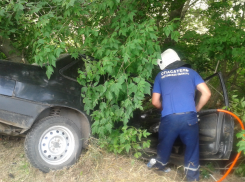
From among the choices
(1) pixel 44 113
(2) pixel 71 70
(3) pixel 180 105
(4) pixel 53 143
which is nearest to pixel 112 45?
(2) pixel 71 70

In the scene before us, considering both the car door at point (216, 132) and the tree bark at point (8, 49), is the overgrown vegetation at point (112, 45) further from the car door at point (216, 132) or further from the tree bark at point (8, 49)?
the tree bark at point (8, 49)

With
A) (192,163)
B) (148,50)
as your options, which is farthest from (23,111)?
(192,163)

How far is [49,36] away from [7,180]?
77.3 inches

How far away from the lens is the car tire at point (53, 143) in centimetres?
335

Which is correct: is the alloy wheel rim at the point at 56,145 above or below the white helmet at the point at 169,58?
below

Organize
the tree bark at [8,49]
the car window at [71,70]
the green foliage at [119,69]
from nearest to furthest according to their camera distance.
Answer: the green foliage at [119,69]
the car window at [71,70]
the tree bark at [8,49]

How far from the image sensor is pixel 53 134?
11.5ft

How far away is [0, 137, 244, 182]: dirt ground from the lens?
3375mm

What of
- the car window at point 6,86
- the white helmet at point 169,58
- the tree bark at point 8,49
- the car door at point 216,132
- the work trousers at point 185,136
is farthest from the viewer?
the tree bark at point 8,49

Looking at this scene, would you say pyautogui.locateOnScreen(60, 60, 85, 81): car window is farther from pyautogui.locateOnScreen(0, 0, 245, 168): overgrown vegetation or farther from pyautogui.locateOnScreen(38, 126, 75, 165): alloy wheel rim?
pyautogui.locateOnScreen(38, 126, 75, 165): alloy wheel rim

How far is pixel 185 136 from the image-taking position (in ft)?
11.6

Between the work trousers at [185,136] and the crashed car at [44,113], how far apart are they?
1.15m

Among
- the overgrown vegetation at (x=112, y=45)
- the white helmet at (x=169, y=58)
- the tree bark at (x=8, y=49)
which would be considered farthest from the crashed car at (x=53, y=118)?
the tree bark at (x=8, y=49)

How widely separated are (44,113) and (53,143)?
1.46 feet
